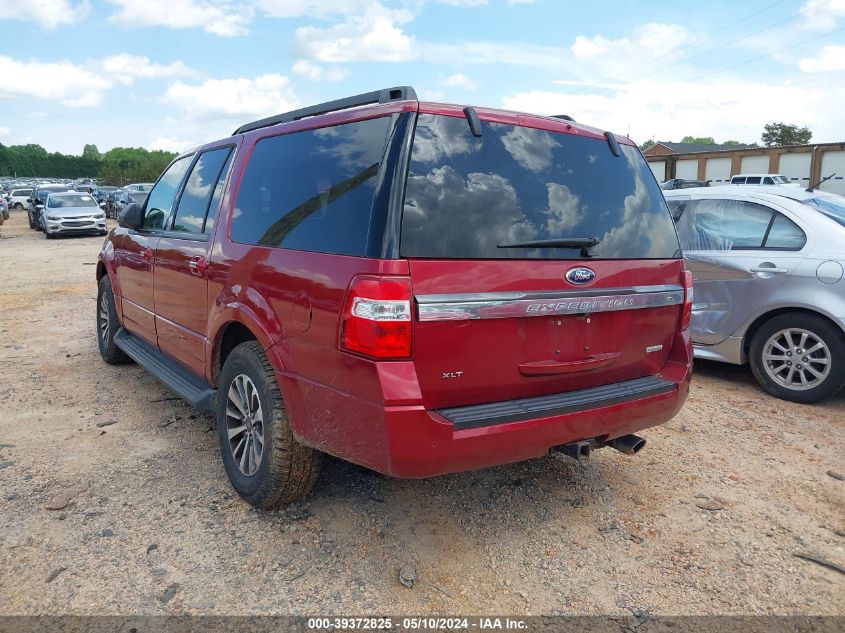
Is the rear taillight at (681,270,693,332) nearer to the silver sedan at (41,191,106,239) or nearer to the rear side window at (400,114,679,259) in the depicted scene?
the rear side window at (400,114,679,259)

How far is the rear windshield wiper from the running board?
2.01 meters

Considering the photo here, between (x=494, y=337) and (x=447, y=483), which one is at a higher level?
(x=494, y=337)

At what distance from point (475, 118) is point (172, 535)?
7.94ft

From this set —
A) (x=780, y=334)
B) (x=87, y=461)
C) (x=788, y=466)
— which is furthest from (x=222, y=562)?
(x=780, y=334)

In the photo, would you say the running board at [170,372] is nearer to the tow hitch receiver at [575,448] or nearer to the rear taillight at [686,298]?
the tow hitch receiver at [575,448]

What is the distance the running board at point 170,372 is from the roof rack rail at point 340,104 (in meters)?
1.60

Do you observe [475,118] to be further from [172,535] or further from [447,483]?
[172,535]

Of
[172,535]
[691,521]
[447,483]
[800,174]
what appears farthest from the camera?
[800,174]

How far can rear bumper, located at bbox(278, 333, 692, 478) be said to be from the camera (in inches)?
98.7

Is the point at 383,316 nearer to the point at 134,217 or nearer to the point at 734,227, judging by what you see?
the point at 134,217

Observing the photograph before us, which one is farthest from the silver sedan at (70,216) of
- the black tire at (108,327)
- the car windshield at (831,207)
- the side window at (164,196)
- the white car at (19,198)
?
the white car at (19,198)

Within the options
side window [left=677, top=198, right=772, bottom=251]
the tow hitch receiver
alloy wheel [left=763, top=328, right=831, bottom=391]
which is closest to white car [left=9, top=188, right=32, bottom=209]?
side window [left=677, top=198, right=772, bottom=251]

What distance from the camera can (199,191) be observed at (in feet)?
13.6

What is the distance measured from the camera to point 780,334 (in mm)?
5238
